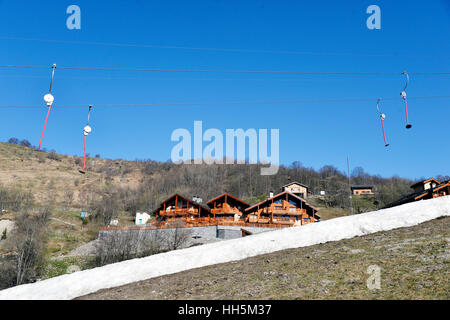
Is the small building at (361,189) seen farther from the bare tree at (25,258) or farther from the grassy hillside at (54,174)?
the bare tree at (25,258)

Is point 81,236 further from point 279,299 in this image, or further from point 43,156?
point 43,156

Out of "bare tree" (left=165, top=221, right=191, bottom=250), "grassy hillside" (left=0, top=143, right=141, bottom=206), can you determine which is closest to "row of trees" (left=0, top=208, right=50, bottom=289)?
"bare tree" (left=165, top=221, right=191, bottom=250)

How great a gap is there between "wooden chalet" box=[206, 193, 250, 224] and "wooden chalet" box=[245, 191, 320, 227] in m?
1.75

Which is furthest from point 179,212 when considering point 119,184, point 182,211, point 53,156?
point 53,156

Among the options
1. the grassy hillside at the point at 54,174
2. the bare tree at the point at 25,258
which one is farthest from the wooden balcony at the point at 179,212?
the grassy hillside at the point at 54,174

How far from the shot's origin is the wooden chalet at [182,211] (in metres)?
62.0

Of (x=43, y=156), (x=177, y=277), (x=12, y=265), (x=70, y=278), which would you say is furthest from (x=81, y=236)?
(x=43, y=156)

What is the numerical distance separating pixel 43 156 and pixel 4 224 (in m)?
109

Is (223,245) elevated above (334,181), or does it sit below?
below

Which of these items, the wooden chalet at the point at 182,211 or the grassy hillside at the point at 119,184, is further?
the grassy hillside at the point at 119,184

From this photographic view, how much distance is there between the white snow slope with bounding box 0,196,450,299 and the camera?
17094 millimetres

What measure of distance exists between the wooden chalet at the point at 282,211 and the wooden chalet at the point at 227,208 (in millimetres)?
1751

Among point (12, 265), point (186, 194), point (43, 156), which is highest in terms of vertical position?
point (43, 156)

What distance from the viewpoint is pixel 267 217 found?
→ 59219mm
